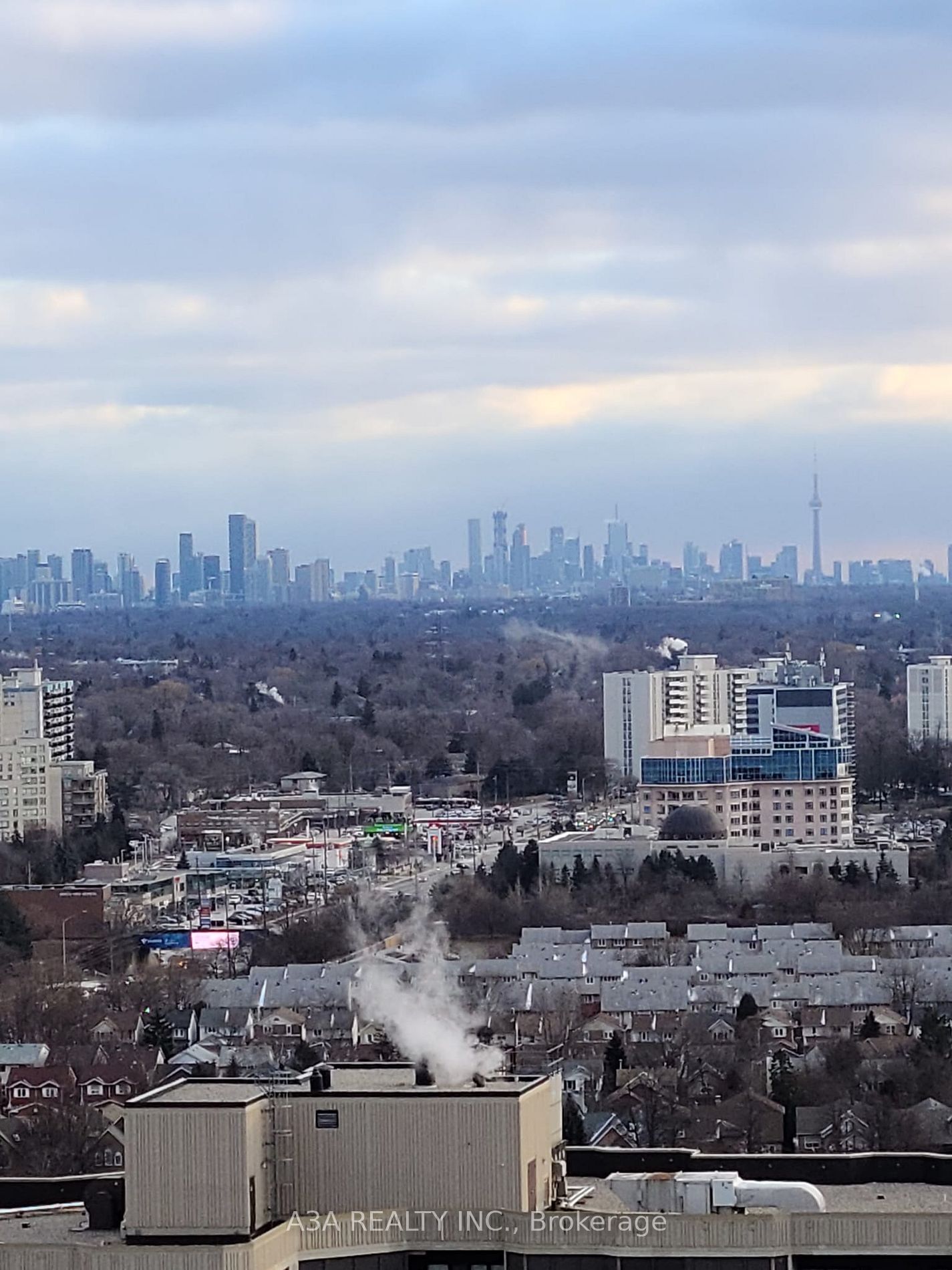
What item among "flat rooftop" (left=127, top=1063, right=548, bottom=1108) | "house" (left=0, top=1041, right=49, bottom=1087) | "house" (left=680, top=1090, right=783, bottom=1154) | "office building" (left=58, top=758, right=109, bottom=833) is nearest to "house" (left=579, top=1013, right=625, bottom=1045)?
"house" (left=680, top=1090, right=783, bottom=1154)

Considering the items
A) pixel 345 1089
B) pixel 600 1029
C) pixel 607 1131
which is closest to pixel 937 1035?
pixel 600 1029

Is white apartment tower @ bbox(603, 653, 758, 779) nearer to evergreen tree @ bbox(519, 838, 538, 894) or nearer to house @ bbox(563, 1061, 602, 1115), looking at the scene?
evergreen tree @ bbox(519, 838, 538, 894)

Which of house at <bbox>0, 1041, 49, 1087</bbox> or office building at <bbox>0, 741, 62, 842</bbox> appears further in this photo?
office building at <bbox>0, 741, 62, 842</bbox>

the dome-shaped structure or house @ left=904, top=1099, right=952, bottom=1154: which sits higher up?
the dome-shaped structure

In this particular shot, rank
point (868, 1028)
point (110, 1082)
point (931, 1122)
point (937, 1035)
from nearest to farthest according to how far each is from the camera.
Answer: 1. point (931, 1122)
2. point (110, 1082)
3. point (937, 1035)
4. point (868, 1028)

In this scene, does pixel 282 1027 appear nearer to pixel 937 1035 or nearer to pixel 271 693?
pixel 937 1035
